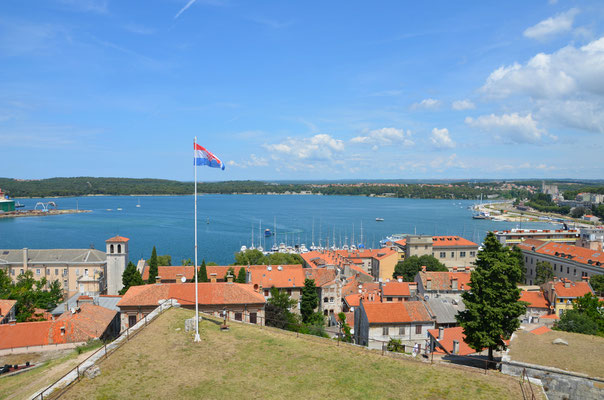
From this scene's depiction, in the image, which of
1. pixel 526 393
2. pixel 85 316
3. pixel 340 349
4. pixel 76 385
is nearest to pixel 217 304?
pixel 85 316

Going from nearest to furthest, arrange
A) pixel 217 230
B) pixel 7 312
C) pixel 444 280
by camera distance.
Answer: pixel 7 312
pixel 444 280
pixel 217 230

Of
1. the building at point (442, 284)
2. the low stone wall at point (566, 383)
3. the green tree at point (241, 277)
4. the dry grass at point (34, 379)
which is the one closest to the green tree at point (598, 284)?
the building at point (442, 284)

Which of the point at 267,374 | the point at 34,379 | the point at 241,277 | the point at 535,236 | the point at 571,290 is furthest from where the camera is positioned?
the point at 535,236

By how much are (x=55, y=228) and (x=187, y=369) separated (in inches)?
6108

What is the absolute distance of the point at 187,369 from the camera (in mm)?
14531

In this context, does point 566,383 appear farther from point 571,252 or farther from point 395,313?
point 571,252

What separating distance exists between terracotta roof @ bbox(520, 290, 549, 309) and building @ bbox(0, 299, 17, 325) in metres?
48.6

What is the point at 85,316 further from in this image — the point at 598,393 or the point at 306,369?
the point at 598,393

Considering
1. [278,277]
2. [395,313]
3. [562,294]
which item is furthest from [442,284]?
[278,277]

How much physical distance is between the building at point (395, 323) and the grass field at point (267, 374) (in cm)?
1521

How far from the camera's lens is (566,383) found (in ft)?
51.1

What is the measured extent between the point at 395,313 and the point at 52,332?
79.0 feet

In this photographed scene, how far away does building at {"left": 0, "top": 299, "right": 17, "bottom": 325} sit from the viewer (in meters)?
32.4

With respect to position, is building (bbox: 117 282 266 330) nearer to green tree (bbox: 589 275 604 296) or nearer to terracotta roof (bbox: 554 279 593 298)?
terracotta roof (bbox: 554 279 593 298)
